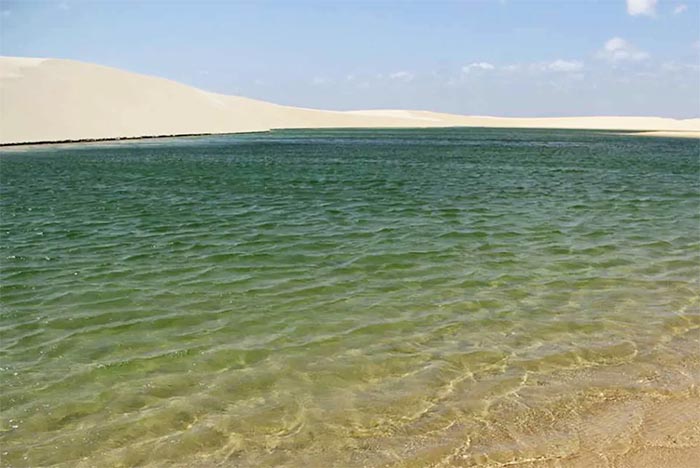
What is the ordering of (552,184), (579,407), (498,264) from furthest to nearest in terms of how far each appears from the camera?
1. (552,184)
2. (498,264)
3. (579,407)

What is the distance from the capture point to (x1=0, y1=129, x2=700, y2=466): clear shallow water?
18.8 ft

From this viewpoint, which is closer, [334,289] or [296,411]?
[296,411]

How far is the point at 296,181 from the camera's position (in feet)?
93.0

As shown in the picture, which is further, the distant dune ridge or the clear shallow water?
the distant dune ridge

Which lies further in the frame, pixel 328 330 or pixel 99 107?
pixel 99 107

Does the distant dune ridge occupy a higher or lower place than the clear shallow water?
higher

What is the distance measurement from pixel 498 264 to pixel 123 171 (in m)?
26.9

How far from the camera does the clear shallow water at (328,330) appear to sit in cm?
574

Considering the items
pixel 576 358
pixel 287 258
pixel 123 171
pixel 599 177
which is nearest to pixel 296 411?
pixel 576 358

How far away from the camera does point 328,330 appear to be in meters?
8.34

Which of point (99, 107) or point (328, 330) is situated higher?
point (99, 107)

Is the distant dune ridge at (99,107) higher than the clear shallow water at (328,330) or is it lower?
higher

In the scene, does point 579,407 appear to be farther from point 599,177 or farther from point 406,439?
point 599,177

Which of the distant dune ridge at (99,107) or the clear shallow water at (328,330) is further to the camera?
the distant dune ridge at (99,107)
